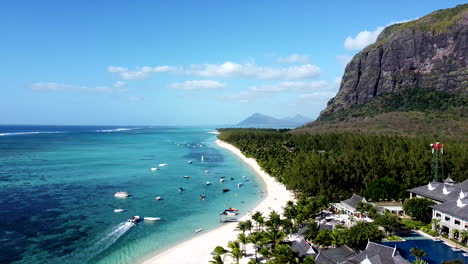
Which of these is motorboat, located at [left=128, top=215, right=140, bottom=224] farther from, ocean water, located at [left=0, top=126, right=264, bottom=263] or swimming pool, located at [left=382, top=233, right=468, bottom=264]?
swimming pool, located at [left=382, top=233, right=468, bottom=264]

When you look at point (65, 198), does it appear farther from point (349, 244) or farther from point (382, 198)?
point (382, 198)

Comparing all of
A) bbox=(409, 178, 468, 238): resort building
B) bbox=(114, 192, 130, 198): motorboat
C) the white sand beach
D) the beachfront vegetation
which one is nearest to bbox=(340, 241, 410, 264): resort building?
bbox=(409, 178, 468, 238): resort building

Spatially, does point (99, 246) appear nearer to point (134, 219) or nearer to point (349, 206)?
point (134, 219)

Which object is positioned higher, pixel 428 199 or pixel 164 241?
pixel 428 199

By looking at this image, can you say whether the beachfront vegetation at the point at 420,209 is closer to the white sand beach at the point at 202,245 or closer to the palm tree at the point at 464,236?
the palm tree at the point at 464,236

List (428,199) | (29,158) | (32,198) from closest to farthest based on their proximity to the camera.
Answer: (428,199) → (32,198) → (29,158)

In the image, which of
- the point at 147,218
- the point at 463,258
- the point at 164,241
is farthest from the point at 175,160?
the point at 463,258

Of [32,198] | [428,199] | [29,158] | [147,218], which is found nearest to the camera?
[428,199]
